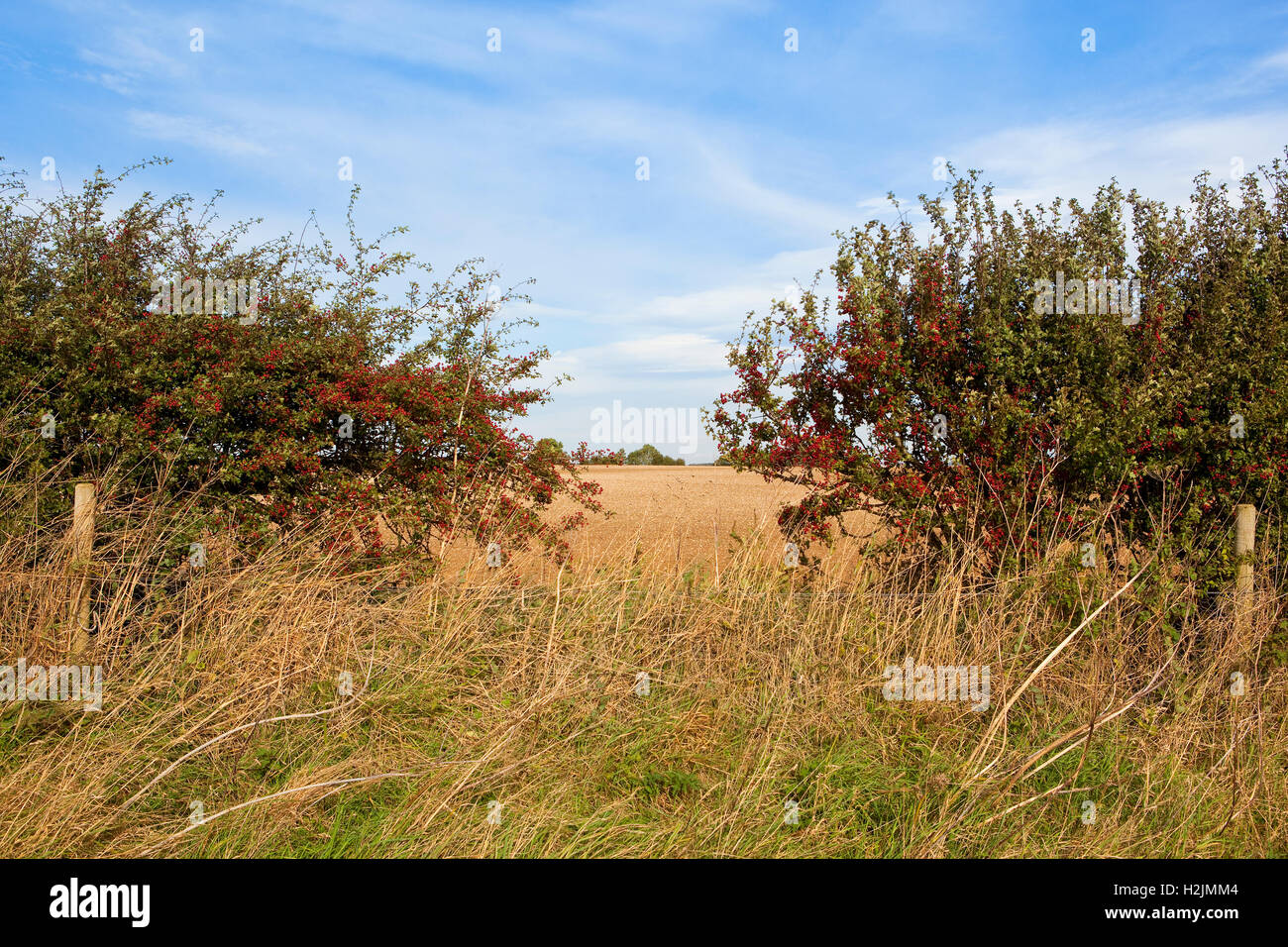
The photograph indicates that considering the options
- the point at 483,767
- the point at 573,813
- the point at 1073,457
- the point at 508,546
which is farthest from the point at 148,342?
the point at 1073,457

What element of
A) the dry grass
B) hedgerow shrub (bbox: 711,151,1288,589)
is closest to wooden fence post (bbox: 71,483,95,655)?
the dry grass

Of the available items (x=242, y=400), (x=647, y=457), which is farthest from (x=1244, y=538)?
(x=647, y=457)

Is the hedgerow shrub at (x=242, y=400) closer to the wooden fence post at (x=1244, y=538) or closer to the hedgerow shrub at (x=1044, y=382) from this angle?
the hedgerow shrub at (x=1044, y=382)

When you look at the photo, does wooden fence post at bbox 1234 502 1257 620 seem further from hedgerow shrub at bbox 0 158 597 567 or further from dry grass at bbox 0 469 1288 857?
hedgerow shrub at bbox 0 158 597 567

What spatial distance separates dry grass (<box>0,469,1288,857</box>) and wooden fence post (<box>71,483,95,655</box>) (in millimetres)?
76

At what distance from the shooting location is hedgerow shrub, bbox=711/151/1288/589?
19.7 ft

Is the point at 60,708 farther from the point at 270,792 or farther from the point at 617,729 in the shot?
the point at 617,729

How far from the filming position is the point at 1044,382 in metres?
6.14

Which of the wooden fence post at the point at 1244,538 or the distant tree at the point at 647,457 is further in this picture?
the distant tree at the point at 647,457

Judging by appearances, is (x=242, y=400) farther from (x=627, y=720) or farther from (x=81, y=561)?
(x=627, y=720)

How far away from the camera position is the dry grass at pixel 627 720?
3766 millimetres

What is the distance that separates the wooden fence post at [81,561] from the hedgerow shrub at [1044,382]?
439cm

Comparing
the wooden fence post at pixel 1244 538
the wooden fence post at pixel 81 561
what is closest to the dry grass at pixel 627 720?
the wooden fence post at pixel 81 561

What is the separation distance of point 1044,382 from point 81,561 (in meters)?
6.38
